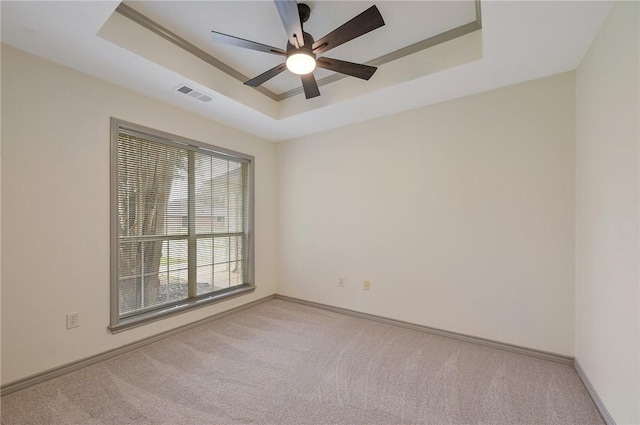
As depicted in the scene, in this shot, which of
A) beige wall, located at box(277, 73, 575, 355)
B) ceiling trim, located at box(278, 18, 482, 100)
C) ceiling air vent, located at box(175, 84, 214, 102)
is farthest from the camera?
ceiling air vent, located at box(175, 84, 214, 102)

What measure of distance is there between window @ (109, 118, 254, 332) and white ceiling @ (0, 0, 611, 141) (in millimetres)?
615

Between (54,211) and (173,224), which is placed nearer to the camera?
(54,211)

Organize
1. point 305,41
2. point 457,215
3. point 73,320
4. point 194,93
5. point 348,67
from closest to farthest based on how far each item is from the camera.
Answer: point 305,41, point 348,67, point 73,320, point 194,93, point 457,215

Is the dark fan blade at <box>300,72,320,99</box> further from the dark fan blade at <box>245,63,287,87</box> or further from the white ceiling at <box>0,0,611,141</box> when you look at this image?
the white ceiling at <box>0,0,611,141</box>

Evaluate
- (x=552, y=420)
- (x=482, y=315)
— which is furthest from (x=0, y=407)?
(x=482, y=315)

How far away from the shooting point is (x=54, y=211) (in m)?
2.09

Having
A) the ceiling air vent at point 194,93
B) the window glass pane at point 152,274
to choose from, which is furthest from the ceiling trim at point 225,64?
the window glass pane at point 152,274

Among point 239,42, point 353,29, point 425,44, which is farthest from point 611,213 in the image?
point 239,42

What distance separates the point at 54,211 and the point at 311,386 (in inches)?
95.0

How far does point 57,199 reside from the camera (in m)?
2.11

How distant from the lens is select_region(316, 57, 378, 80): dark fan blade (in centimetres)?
198

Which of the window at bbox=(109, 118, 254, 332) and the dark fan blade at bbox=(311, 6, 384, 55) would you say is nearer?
the dark fan blade at bbox=(311, 6, 384, 55)

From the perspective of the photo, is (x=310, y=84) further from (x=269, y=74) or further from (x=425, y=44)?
(x=425, y=44)

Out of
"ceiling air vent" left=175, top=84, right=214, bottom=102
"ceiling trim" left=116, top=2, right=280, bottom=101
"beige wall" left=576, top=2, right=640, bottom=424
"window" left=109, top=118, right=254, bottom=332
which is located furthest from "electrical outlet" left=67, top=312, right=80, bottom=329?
"beige wall" left=576, top=2, right=640, bottom=424
